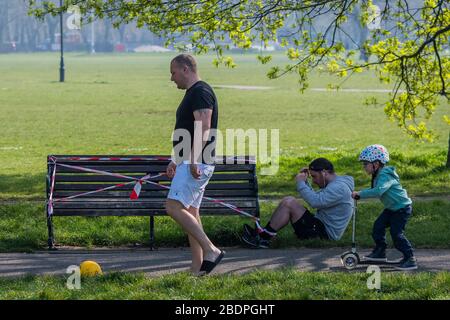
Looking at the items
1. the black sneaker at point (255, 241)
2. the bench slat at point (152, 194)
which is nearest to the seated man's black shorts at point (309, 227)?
the black sneaker at point (255, 241)

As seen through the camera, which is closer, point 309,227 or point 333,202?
point 333,202

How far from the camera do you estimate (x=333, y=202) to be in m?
9.59

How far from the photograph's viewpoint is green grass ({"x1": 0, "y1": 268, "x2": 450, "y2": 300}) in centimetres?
698

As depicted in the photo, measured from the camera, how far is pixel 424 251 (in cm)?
962

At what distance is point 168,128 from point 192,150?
744 inches

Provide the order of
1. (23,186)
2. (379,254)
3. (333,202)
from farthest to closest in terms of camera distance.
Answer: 1. (23,186)
2. (333,202)
3. (379,254)

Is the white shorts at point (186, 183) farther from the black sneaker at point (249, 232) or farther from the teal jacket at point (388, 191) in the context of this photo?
the black sneaker at point (249, 232)

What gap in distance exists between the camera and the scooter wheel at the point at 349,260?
842cm

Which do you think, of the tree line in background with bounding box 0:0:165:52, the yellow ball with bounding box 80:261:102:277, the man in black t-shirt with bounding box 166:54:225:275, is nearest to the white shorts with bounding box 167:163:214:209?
the man in black t-shirt with bounding box 166:54:225:275

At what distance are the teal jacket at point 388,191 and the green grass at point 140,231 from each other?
112cm

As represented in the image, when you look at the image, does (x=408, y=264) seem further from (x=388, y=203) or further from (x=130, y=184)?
(x=130, y=184)

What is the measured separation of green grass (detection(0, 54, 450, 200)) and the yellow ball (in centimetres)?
535

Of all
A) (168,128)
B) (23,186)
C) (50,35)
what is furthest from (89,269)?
(50,35)

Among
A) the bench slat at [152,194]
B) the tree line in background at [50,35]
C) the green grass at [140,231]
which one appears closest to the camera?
the green grass at [140,231]
